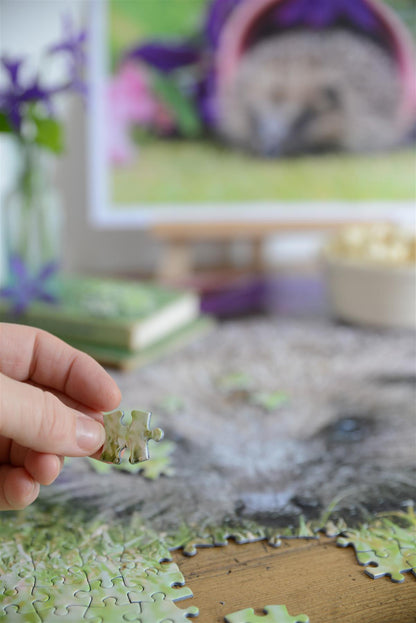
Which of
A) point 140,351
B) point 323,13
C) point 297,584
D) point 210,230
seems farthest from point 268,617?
point 323,13

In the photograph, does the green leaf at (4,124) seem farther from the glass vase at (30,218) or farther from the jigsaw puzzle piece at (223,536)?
the jigsaw puzzle piece at (223,536)

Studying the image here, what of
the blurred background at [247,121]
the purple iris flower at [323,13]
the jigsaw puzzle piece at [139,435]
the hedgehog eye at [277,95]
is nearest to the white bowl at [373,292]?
the blurred background at [247,121]

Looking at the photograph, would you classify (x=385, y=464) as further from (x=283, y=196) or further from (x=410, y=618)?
(x=283, y=196)

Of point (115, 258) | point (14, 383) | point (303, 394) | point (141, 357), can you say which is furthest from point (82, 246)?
point (14, 383)

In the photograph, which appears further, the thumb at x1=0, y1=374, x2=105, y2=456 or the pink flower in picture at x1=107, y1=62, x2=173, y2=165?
the pink flower in picture at x1=107, y1=62, x2=173, y2=165

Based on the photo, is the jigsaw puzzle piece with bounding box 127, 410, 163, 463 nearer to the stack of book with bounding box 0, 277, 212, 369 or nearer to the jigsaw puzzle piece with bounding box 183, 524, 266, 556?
the jigsaw puzzle piece with bounding box 183, 524, 266, 556

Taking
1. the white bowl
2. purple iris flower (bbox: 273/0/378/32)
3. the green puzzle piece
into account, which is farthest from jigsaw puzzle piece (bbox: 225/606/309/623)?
purple iris flower (bbox: 273/0/378/32)
